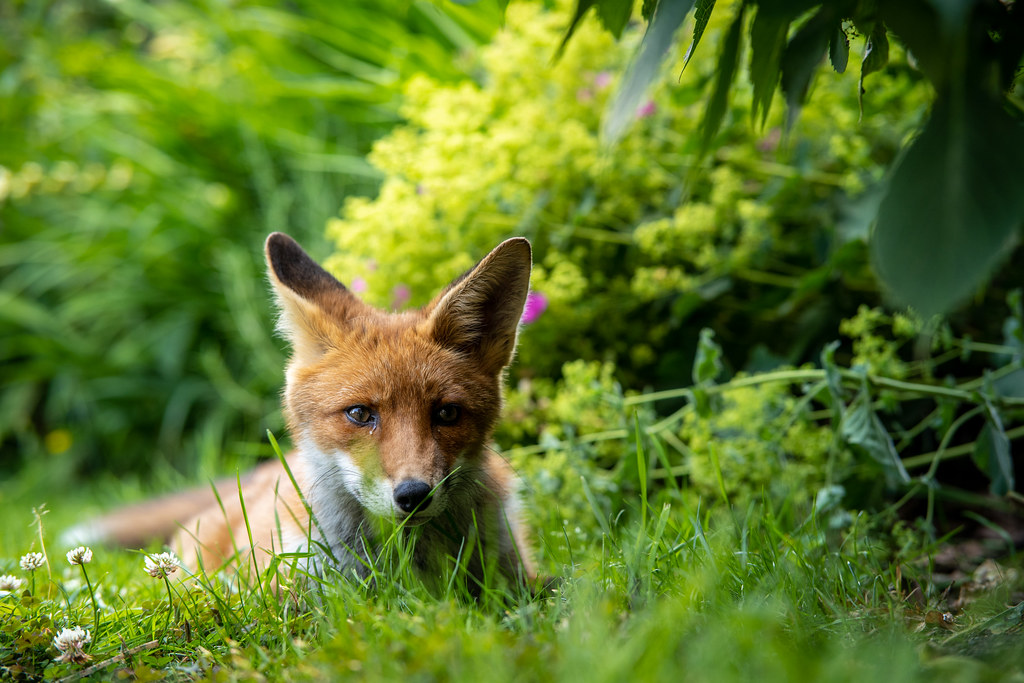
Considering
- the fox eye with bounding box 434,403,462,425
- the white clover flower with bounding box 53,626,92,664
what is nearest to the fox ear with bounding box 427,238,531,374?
the fox eye with bounding box 434,403,462,425

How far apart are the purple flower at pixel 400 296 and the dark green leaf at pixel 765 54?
7.40 ft

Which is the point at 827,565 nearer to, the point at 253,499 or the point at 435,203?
the point at 253,499

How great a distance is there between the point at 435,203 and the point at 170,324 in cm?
345

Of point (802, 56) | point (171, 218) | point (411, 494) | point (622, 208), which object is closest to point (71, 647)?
point (411, 494)

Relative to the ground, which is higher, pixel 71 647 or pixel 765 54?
pixel 765 54

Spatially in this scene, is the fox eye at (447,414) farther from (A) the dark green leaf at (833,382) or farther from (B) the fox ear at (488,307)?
(A) the dark green leaf at (833,382)

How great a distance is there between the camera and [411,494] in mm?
2195

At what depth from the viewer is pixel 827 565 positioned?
2287 mm

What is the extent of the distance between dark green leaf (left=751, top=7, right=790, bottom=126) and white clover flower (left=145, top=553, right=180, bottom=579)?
6.41 feet

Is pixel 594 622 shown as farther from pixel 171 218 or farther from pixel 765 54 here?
pixel 171 218

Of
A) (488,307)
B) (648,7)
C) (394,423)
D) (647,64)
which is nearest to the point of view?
(647,64)

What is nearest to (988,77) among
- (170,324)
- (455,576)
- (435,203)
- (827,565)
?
(827,565)

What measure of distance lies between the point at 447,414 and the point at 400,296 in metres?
1.56

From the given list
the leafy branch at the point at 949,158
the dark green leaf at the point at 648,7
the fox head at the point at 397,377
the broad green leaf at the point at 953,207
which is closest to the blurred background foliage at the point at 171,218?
the fox head at the point at 397,377
